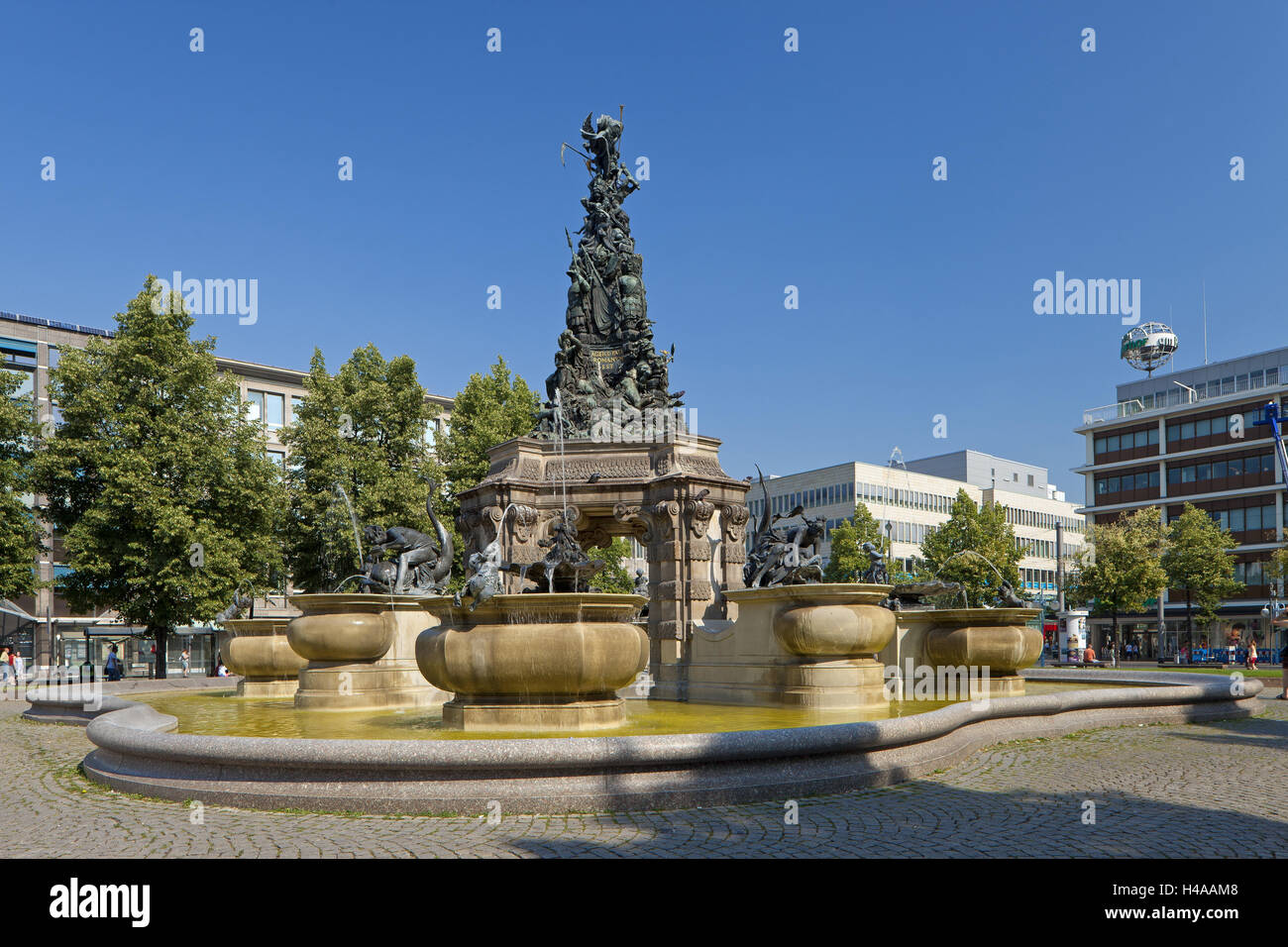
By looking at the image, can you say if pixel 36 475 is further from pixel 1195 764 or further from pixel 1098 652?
pixel 1098 652

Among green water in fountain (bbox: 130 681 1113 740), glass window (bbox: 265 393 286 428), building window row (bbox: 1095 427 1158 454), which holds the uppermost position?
glass window (bbox: 265 393 286 428)

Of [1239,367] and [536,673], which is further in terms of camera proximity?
[1239,367]

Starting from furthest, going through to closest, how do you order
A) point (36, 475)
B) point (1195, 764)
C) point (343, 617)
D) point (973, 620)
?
point (36, 475) → point (973, 620) → point (343, 617) → point (1195, 764)

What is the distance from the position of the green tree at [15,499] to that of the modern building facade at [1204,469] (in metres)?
59.4

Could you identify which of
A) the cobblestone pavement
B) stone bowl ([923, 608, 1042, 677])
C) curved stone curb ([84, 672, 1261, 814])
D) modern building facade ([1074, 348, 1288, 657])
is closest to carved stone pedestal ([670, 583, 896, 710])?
stone bowl ([923, 608, 1042, 677])

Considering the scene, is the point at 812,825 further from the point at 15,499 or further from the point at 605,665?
the point at 15,499

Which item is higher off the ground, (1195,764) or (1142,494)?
(1142,494)

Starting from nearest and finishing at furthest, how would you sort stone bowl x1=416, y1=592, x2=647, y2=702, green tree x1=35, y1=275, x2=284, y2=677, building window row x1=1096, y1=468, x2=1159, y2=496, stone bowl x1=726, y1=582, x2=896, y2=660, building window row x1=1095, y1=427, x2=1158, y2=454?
stone bowl x1=416, y1=592, x2=647, y2=702
stone bowl x1=726, y1=582, x2=896, y2=660
green tree x1=35, y1=275, x2=284, y2=677
building window row x1=1096, y1=468, x2=1159, y2=496
building window row x1=1095, y1=427, x2=1158, y2=454

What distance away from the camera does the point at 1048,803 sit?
26.1 feet

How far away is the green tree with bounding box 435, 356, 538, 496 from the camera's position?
39.0 meters

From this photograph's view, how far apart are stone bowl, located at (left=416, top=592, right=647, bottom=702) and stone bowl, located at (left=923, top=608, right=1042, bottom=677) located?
281 inches

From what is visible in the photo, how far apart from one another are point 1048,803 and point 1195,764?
3.37 m

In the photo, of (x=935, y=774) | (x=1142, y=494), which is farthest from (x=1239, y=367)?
(x=935, y=774)

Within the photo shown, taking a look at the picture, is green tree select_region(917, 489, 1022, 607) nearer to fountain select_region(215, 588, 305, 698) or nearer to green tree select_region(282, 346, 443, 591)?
green tree select_region(282, 346, 443, 591)
